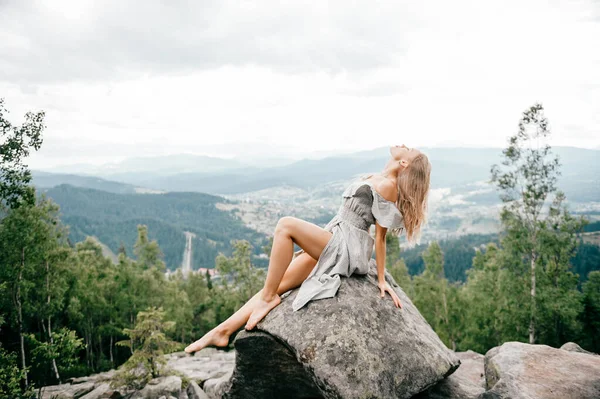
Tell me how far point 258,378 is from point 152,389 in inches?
387

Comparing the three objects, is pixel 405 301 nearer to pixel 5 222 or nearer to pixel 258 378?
pixel 258 378

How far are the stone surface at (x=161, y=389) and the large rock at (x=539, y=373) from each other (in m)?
12.2

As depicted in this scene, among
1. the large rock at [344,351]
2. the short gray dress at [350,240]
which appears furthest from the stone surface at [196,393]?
the short gray dress at [350,240]

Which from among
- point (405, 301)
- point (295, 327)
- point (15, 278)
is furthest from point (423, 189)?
point (15, 278)

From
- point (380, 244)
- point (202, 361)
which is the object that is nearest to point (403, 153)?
point (380, 244)

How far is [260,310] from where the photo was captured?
7.27 meters

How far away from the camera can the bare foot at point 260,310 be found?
7.11 m

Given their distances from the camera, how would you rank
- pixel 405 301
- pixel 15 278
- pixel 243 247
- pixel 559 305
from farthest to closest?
pixel 243 247 < pixel 559 305 < pixel 15 278 < pixel 405 301

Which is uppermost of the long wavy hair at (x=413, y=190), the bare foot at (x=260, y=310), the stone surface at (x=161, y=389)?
the long wavy hair at (x=413, y=190)

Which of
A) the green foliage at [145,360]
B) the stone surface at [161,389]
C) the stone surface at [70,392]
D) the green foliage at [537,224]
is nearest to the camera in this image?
the stone surface at [161,389]

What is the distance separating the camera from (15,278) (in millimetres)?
19359

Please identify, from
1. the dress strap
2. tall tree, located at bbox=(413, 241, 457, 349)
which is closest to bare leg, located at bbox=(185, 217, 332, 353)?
the dress strap

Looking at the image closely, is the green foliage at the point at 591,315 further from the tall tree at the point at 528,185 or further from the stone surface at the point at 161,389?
the stone surface at the point at 161,389

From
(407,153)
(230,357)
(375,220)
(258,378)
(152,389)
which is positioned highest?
(407,153)
